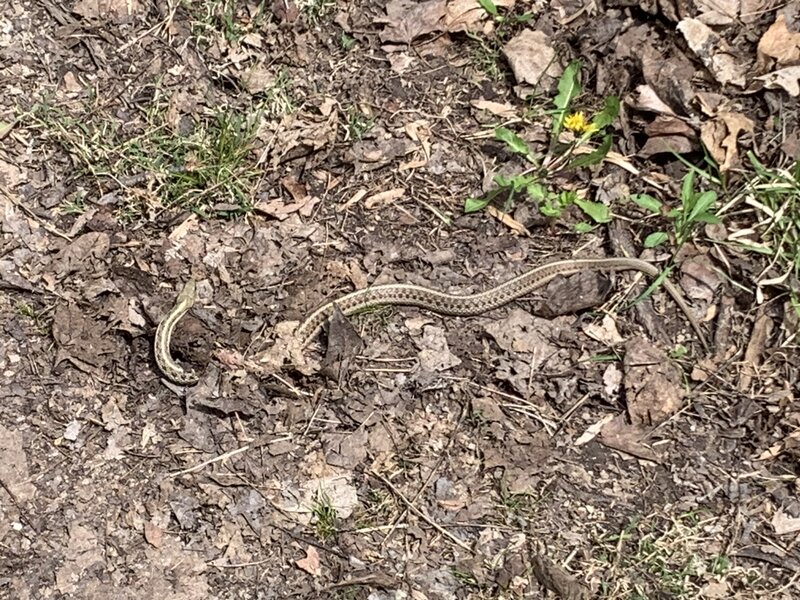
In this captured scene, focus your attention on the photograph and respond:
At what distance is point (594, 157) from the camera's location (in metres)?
6.04

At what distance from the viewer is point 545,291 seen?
588 centimetres

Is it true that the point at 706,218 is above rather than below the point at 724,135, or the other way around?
below

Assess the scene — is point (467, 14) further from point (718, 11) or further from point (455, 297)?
point (455, 297)

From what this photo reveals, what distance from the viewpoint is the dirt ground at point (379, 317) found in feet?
16.4

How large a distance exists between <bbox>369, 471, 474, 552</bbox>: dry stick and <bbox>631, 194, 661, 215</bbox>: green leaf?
2.64m

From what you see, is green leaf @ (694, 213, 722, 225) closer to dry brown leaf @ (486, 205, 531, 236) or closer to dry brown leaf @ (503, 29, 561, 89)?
dry brown leaf @ (486, 205, 531, 236)

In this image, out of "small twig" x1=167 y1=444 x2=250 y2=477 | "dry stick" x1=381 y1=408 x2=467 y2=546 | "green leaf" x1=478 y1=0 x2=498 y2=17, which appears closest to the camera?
"dry stick" x1=381 y1=408 x2=467 y2=546

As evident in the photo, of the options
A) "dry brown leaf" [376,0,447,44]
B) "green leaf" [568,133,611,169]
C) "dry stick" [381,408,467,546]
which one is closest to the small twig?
"dry stick" [381,408,467,546]

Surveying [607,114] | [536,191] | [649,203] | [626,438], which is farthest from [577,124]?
[626,438]

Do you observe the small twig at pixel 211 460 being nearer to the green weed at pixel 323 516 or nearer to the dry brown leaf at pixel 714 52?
the green weed at pixel 323 516

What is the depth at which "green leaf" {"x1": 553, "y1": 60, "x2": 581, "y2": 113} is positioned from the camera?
6312mm

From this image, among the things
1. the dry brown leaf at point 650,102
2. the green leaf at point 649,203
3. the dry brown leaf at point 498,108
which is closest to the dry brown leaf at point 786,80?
the dry brown leaf at point 650,102

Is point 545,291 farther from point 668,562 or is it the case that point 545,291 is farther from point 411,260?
point 668,562

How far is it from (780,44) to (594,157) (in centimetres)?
169
